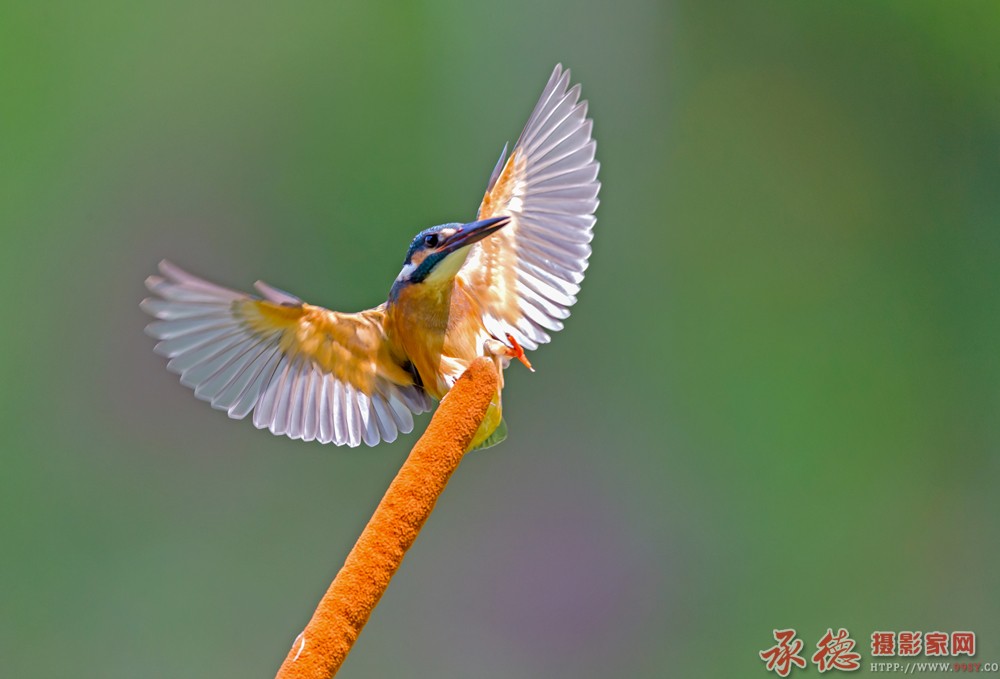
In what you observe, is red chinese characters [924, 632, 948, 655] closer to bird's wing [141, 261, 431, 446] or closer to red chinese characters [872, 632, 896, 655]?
red chinese characters [872, 632, 896, 655]

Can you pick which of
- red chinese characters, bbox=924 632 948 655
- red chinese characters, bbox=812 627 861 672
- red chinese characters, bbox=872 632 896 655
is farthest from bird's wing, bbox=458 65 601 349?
red chinese characters, bbox=924 632 948 655

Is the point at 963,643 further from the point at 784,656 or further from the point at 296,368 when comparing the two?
the point at 296,368

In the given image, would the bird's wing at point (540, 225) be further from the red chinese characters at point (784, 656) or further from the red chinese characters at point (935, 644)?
the red chinese characters at point (935, 644)

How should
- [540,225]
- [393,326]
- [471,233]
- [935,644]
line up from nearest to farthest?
[471,233], [393,326], [540,225], [935,644]

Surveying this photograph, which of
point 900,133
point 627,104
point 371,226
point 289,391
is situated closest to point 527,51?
point 627,104

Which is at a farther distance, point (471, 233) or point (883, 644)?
point (883, 644)

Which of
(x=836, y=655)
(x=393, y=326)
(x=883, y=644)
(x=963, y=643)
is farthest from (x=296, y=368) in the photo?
(x=963, y=643)

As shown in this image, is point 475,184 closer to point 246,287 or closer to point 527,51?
point 527,51

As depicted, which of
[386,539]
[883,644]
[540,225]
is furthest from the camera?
[883,644]
